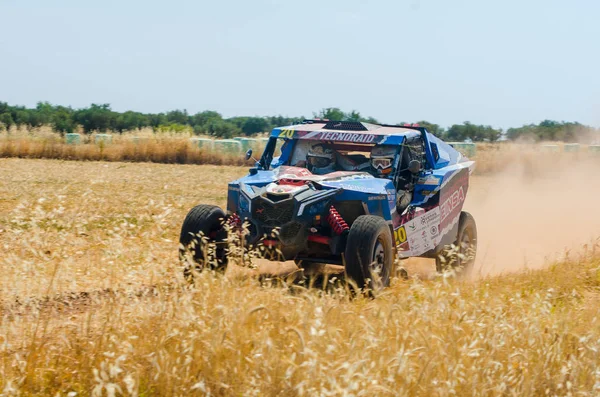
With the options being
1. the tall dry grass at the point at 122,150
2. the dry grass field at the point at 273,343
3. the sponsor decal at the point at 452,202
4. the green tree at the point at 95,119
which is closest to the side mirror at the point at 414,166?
the sponsor decal at the point at 452,202

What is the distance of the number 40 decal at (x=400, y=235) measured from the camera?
30.1ft

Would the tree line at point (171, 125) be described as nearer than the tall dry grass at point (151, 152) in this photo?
No

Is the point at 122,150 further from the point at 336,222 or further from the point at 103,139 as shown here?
the point at 336,222

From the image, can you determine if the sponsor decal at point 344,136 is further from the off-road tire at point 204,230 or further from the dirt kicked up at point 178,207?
the off-road tire at point 204,230

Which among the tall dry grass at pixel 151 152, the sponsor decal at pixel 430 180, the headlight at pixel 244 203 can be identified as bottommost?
the tall dry grass at pixel 151 152

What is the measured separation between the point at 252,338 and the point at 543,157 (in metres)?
23.7

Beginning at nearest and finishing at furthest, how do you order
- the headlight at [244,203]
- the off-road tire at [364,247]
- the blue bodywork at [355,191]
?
the off-road tire at [364,247] → the blue bodywork at [355,191] → the headlight at [244,203]

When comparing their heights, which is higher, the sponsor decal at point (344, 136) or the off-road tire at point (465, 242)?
the sponsor decal at point (344, 136)

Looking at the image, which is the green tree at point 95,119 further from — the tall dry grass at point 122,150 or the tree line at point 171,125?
the tall dry grass at point 122,150

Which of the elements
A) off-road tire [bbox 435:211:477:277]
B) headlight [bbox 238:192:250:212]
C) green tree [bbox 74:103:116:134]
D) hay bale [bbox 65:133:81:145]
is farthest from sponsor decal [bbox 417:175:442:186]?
green tree [bbox 74:103:116:134]

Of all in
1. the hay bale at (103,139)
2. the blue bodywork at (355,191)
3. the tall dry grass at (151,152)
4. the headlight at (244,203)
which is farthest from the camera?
the hay bale at (103,139)

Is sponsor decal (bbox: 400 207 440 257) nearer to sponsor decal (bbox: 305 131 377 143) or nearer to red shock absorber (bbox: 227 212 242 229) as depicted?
sponsor decal (bbox: 305 131 377 143)

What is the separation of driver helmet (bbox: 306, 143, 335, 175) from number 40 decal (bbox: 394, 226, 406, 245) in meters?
1.16

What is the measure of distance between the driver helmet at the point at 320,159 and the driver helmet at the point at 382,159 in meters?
0.52
